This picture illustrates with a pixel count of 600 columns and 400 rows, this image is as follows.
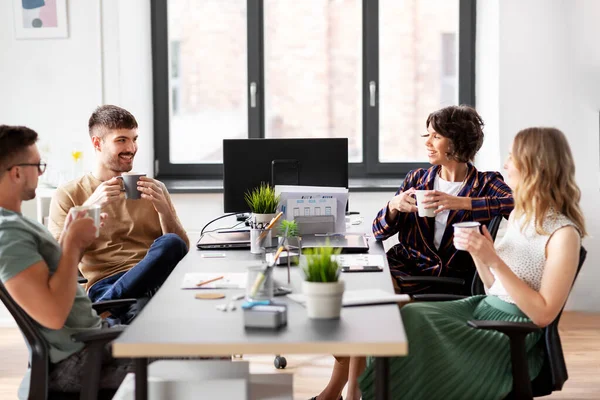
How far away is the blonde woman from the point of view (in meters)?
2.35

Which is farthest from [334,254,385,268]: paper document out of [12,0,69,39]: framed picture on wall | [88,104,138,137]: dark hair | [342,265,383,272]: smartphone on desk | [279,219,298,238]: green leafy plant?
[12,0,69,39]: framed picture on wall

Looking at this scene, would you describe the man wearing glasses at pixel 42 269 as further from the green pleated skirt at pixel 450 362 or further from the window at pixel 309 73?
the window at pixel 309 73

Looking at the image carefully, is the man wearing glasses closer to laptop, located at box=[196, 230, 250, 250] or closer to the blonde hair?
laptop, located at box=[196, 230, 250, 250]

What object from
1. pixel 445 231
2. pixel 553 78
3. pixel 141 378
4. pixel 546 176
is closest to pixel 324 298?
pixel 141 378

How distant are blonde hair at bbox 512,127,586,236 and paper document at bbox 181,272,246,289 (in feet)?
3.01

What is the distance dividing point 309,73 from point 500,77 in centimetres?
127

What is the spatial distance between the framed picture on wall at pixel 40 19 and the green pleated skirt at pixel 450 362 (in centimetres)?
325

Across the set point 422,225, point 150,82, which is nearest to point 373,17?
point 150,82

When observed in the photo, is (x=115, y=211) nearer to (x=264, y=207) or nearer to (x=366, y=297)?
(x=264, y=207)

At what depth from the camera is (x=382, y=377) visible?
1951 millimetres

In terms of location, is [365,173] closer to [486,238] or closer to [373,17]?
[373,17]

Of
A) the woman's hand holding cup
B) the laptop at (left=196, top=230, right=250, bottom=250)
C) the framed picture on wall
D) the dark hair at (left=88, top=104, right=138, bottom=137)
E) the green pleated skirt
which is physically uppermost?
the framed picture on wall

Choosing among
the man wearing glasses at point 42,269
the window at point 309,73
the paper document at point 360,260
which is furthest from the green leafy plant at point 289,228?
the window at point 309,73

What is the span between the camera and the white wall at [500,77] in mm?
4805
